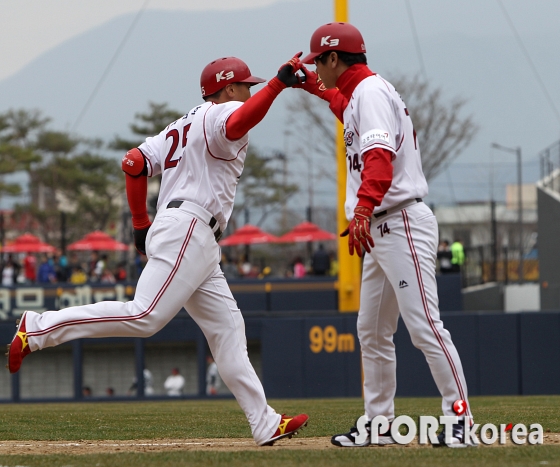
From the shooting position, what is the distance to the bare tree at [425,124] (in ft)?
123

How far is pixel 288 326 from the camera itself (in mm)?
16234

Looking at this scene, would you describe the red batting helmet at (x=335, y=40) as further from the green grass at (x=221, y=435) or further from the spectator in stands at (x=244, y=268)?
the spectator in stands at (x=244, y=268)

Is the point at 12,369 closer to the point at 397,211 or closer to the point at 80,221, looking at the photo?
the point at 397,211

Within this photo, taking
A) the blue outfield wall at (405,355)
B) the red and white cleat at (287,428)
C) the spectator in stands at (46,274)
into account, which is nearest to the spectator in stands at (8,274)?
the spectator in stands at (46,274)

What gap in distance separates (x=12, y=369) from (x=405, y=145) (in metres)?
2.34

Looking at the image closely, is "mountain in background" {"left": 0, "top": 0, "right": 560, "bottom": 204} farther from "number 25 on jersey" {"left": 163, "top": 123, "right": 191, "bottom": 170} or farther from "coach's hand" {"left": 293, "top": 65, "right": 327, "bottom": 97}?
"number 25 on jersey" {"left": 163, "top": 123, "right": 191, "bottom": 170}

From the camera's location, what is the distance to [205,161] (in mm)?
5141

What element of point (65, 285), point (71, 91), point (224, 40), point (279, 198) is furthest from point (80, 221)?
point (71, 91)

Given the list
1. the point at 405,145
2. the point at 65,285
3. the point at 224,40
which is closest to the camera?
the point at 405,145

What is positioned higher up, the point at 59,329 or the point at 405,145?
the point at 405,145

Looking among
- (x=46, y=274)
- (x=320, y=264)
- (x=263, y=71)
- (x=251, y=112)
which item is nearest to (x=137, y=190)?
(x=251, y=112)

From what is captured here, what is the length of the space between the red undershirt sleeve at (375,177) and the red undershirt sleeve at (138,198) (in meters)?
1.38

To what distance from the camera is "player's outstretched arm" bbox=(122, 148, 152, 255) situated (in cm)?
539

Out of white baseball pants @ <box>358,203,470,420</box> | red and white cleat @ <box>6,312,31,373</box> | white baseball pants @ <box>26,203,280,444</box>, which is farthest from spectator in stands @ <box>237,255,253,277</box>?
red and white cleat @ <box>6,312,31,373</box>
